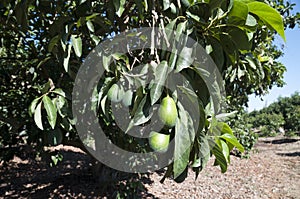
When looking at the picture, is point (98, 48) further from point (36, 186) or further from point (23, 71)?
point (36, 186)

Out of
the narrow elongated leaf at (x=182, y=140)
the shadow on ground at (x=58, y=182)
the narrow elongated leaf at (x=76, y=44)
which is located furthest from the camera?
the shadow on ground at (x=58, y=182)

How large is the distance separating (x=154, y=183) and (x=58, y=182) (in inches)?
56.3

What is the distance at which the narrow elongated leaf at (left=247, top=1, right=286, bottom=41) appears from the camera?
2.50 ft

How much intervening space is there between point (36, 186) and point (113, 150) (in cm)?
274

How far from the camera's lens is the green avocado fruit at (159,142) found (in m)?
0.75

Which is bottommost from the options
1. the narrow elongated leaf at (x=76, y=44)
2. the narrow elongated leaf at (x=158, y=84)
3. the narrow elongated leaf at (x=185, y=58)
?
the narrow elongated leaf at (x=158, y=84)

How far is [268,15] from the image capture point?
0.77 metres

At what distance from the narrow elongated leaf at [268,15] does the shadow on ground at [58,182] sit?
7.38 feet

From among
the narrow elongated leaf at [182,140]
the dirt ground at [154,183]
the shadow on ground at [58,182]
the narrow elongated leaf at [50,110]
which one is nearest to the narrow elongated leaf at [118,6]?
the narrow elongated leaf at [182,140]

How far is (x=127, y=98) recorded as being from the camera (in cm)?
83

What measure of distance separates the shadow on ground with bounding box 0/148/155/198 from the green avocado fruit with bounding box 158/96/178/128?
219 centimetres

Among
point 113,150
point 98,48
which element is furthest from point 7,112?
point 98,48

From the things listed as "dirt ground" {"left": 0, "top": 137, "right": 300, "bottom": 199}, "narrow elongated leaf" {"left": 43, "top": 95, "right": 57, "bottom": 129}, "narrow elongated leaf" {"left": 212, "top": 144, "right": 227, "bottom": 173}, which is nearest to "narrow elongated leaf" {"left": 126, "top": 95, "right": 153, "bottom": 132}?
"narrow elongated leaf" {"left": 212, "top": 144, "right": 227, "bottom": 173}

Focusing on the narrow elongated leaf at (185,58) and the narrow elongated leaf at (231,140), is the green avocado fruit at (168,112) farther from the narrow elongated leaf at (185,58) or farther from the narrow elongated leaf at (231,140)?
the narrow elongated leaf at (231,140)
